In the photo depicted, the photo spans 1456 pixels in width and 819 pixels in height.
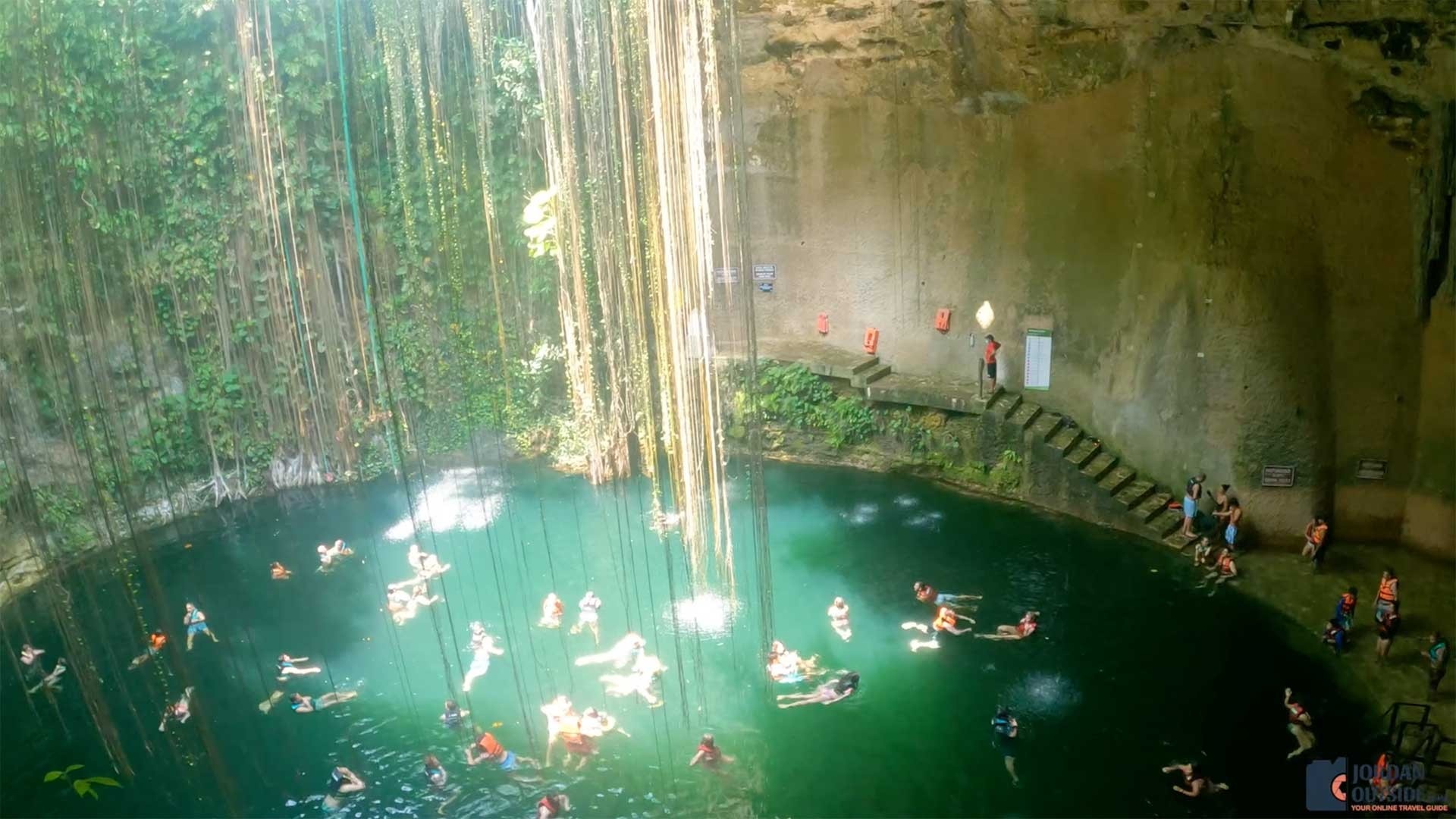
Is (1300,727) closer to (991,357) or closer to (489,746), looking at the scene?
(991,357)

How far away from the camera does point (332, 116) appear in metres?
12.0

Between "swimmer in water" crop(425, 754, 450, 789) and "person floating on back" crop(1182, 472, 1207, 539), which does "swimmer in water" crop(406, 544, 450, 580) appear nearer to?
"swimmer in water" crop(425, 754, 450, 789)

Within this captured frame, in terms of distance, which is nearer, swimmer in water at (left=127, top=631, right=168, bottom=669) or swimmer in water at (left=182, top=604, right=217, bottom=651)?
swimmer in water at (left=127, top=631, right=168, bottom=669)

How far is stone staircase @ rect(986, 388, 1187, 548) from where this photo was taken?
10.3m

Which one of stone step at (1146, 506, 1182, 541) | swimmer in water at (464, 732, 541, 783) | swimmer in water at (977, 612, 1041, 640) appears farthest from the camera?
stone step at (1146, 506, 1182, 541)

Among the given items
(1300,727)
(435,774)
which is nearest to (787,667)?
(435,774)

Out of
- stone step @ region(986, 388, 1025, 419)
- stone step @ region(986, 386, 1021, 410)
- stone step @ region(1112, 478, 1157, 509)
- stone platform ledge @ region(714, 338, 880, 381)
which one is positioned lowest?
stone step @ region(1112, 478, 1157, 509)

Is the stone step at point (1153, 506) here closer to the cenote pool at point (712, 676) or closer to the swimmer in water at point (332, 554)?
the cenote pool at point (712, 676)

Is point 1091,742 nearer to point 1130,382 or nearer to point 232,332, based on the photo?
point 1130,382

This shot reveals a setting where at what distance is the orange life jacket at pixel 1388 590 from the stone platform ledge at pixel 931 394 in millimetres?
4353

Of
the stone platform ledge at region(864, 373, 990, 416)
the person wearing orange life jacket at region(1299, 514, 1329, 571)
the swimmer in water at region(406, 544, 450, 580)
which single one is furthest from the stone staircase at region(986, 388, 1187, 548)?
the swimmer in water at region(406, 544, 450, 580)

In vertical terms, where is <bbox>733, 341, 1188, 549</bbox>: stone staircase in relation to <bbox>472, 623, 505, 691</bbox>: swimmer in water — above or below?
above

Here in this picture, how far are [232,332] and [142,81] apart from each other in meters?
2.90

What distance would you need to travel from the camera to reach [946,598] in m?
9.56
